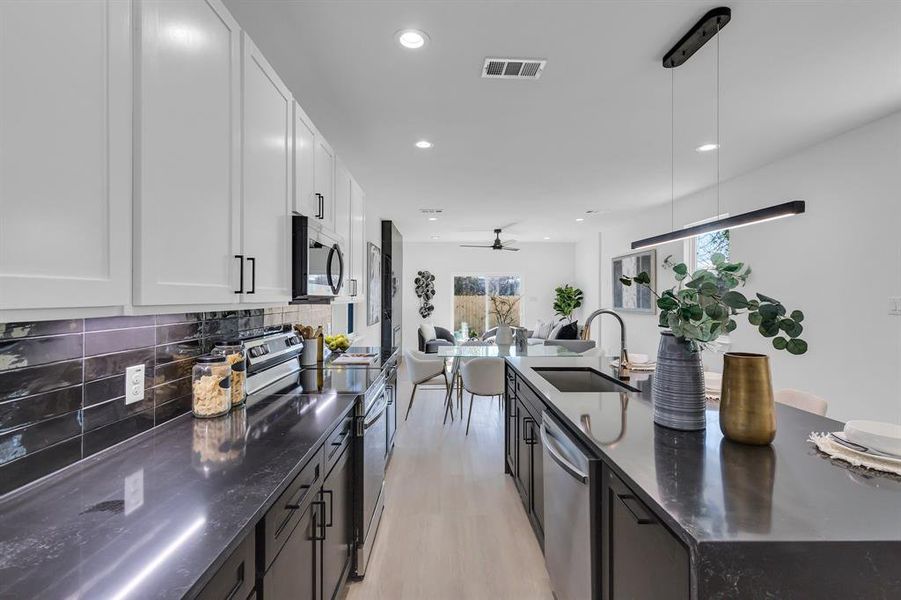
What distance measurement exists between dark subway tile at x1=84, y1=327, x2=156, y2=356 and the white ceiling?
1.46 m

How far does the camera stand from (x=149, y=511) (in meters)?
0.85

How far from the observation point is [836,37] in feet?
6.57

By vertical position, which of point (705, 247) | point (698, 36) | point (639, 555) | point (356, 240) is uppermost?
point (698, 36)

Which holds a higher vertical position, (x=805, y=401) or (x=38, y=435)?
(x=38, y=435)

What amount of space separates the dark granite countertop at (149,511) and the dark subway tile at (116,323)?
35 cm

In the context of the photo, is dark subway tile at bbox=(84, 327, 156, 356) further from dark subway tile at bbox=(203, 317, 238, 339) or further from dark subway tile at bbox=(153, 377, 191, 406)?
dark subway tile at bbox=(203, 317, 238, 339)

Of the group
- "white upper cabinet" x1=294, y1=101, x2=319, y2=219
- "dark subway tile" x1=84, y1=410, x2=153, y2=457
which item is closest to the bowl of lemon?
"white upper cabinet" x1=294, y1=101, x2=319, y2=219

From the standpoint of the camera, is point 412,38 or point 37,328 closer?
point 37,328

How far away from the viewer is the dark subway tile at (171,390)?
1.41 metres

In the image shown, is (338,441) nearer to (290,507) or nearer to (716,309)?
(290,507)

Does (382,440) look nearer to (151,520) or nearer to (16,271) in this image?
(151,520)

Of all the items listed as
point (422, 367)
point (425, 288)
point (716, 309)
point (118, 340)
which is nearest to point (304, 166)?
point (118, 340)

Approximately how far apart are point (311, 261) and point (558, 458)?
4.70 ft

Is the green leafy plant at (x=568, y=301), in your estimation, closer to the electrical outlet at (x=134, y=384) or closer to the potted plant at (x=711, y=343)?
the potted plant at (x=711, y=343)
